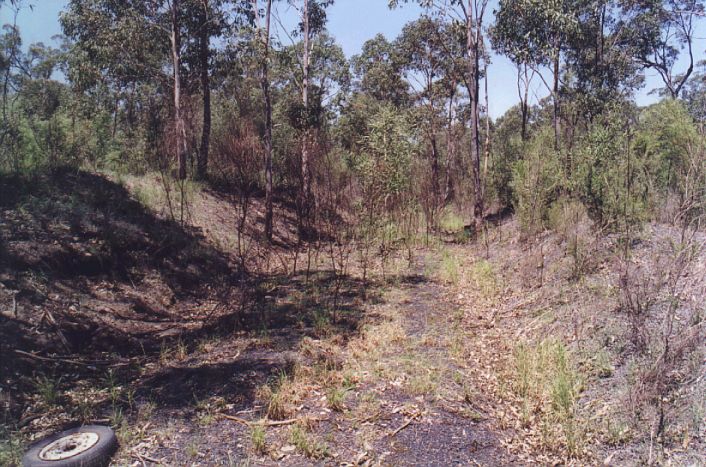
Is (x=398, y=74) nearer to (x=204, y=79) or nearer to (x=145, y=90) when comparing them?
(x=204, y=79)

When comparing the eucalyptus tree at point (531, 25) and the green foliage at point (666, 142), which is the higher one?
the eucalyptus tree at point (531, 25)

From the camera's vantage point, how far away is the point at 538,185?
8969mm

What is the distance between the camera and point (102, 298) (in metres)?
6.57

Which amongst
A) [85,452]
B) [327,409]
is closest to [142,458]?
[85,452]

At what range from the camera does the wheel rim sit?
3.17m

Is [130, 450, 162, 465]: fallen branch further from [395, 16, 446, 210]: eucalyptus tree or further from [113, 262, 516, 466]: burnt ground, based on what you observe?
[395, 16, 446, 210]: eucalyptus tree

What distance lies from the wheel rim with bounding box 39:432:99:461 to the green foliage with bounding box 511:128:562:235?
8.06m

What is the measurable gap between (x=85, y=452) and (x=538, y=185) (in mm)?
8412

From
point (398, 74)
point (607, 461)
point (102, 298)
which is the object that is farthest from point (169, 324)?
point (398, 74)

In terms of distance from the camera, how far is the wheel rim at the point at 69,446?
317 cm

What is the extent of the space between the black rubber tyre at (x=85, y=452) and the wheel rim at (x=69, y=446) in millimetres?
26

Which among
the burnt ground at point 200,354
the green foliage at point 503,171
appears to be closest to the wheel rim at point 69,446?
the burnt ground at point 200,354

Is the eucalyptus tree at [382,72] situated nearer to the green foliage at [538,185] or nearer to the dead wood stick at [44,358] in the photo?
the green foliage at [538,185]

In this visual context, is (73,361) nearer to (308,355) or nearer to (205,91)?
(308,355)
